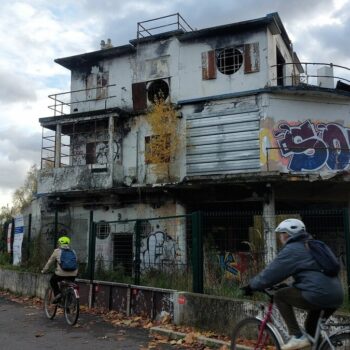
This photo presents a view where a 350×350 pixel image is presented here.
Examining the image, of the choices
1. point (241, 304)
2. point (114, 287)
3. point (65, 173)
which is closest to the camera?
point (241, 304)

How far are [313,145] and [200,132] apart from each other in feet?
16.4

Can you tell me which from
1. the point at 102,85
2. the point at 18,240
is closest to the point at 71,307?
the point at 18,240

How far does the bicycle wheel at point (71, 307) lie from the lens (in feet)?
31.0

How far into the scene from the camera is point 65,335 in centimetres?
866

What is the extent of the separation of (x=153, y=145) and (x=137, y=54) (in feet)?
17.2

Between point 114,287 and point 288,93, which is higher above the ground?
point 288,93

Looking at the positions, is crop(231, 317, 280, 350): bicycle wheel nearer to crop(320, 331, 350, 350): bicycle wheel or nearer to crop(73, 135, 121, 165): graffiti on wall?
crop(320, 331, 350, 350): bicycle wheel

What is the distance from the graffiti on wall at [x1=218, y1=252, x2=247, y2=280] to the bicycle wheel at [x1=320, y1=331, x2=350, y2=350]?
177 inches

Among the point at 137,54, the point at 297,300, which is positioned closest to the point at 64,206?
the point at 137,54

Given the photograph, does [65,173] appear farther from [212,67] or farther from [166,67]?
[212,67]

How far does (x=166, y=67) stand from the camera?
22.9 metres

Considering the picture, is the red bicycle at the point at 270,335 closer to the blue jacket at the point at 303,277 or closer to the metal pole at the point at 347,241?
the blue jacket at the point at 303,277

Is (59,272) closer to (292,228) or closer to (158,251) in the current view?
(158,251)

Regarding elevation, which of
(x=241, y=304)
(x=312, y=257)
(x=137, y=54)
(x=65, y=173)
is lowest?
(x=241, y=304)
